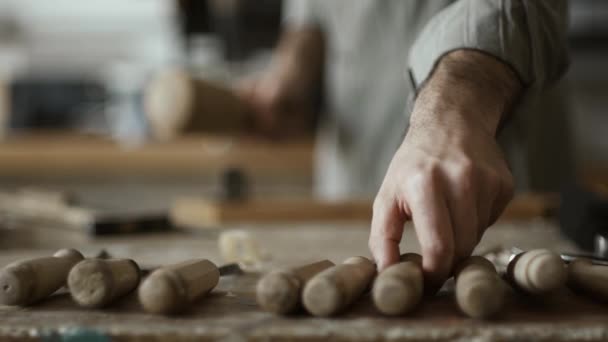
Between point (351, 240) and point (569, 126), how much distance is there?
1021mm

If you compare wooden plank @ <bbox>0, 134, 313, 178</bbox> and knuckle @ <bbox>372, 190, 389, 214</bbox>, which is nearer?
knuckle @ <bbox>372, 190, 389, 214</bbox>

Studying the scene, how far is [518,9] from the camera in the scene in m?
0.80

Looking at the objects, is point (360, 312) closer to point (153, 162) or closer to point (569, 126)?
point (569, 126)

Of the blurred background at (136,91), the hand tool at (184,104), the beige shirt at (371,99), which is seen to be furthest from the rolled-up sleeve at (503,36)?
the blurred background at (136,91)

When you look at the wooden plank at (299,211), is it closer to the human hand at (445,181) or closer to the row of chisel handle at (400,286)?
the human hand at (445,181)

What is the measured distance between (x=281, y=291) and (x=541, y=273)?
194mm

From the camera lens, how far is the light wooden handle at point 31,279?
55cm

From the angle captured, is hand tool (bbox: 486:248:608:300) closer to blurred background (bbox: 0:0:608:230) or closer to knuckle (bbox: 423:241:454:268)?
knuckle (bbox: 423:241:454:268)

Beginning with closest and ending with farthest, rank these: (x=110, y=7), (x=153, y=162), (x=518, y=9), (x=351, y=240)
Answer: (x=518, y=9) < (x=351, y=240) < (x=153, y=162) < (x=110, y=7)

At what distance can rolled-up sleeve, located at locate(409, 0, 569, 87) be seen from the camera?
76 centimetres

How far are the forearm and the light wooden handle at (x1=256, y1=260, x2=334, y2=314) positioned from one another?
0.70 ft

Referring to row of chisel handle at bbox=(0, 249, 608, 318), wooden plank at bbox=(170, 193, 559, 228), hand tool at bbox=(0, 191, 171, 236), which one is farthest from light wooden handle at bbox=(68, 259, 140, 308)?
wooden plank at bbox=(170, 193, 559, 228)

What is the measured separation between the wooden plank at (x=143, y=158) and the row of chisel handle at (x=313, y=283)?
237cm

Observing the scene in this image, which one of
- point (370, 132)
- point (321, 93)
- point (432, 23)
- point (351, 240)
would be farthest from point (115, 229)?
point (321, 93)
